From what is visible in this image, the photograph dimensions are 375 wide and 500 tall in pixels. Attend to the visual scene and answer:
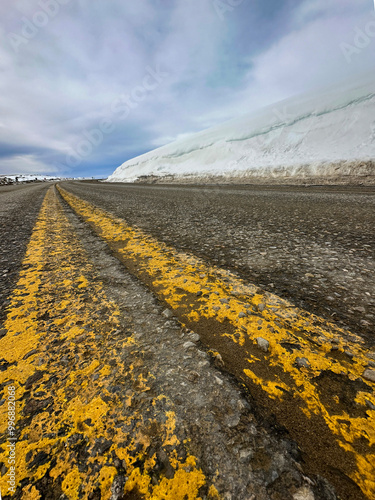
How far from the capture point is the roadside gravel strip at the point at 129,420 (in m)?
0.73

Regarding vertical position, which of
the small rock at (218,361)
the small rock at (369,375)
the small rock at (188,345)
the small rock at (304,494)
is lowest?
the small rock at (369,375)

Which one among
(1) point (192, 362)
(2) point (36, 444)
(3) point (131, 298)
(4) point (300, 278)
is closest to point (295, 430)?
(1) point (192, 362)

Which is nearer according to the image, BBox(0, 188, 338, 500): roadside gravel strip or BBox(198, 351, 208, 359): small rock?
BBox(0, 188, 338, 500): roadside gravel strip

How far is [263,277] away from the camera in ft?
7.28

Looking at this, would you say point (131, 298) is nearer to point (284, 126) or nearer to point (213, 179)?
point (213, 179)

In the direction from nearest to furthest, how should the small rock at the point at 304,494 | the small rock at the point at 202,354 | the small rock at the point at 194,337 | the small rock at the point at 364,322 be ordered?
the small rock at the point at 304,494
the small rock at the point at 202,354
the small rock at the point at 194,337
the small rock at the point at 364,322

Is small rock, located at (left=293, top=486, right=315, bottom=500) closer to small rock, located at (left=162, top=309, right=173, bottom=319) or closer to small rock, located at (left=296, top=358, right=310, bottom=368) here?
small rock, located at (left=296, top=358, right=310, bottom=368)

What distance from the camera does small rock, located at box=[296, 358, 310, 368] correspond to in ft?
3.90

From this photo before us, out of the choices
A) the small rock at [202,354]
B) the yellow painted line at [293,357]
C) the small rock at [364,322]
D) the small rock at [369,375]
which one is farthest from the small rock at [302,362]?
the small rock at [364,322]

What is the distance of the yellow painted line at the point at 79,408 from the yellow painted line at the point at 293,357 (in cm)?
49

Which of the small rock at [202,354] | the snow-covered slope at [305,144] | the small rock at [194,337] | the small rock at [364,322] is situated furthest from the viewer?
the snow-covered slope at [305,144]

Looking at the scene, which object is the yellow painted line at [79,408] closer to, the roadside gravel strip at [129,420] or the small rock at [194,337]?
the roadside gravel strip at [129,420]

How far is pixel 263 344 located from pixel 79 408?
1.03 m

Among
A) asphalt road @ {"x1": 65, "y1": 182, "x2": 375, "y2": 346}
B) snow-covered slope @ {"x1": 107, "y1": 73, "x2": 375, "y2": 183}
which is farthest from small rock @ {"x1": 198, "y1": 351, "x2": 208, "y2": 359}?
snow-covered slope @ {"x1": 107, "y1": 73, "x2": 375, "y2": 183}
